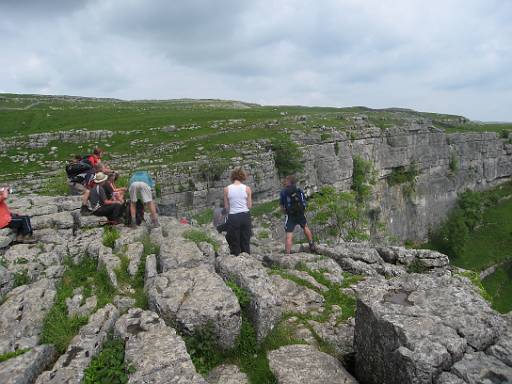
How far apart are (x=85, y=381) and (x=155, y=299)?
2058 millimetres

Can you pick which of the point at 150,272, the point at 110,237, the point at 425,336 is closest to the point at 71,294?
the point at 150,272

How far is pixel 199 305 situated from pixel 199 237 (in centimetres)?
462

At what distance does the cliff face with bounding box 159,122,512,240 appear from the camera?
34.1 meters

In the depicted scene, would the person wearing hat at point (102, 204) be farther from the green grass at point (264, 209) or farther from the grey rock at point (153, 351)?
the green grass at point (264, 209)

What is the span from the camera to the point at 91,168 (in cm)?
1861

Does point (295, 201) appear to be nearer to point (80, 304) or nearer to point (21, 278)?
point (80, 304)

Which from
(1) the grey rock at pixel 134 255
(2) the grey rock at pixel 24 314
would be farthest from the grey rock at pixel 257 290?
(2) the grey rock at pixel 24 314

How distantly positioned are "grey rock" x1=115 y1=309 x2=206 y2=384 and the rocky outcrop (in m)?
3.12

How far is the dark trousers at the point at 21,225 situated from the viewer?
39.4 ft

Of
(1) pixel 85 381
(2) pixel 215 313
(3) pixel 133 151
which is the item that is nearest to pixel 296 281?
(2) pixel 215 313

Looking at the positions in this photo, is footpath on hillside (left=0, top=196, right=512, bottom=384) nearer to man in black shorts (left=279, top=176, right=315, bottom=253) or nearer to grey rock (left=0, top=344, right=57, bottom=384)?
grey rock (left=0, top=344, right=57, bottom=384)

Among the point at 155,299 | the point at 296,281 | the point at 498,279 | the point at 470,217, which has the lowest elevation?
the point at 498,279

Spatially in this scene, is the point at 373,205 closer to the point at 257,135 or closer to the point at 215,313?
the point at 257,135

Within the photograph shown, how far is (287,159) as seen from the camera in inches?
1604
